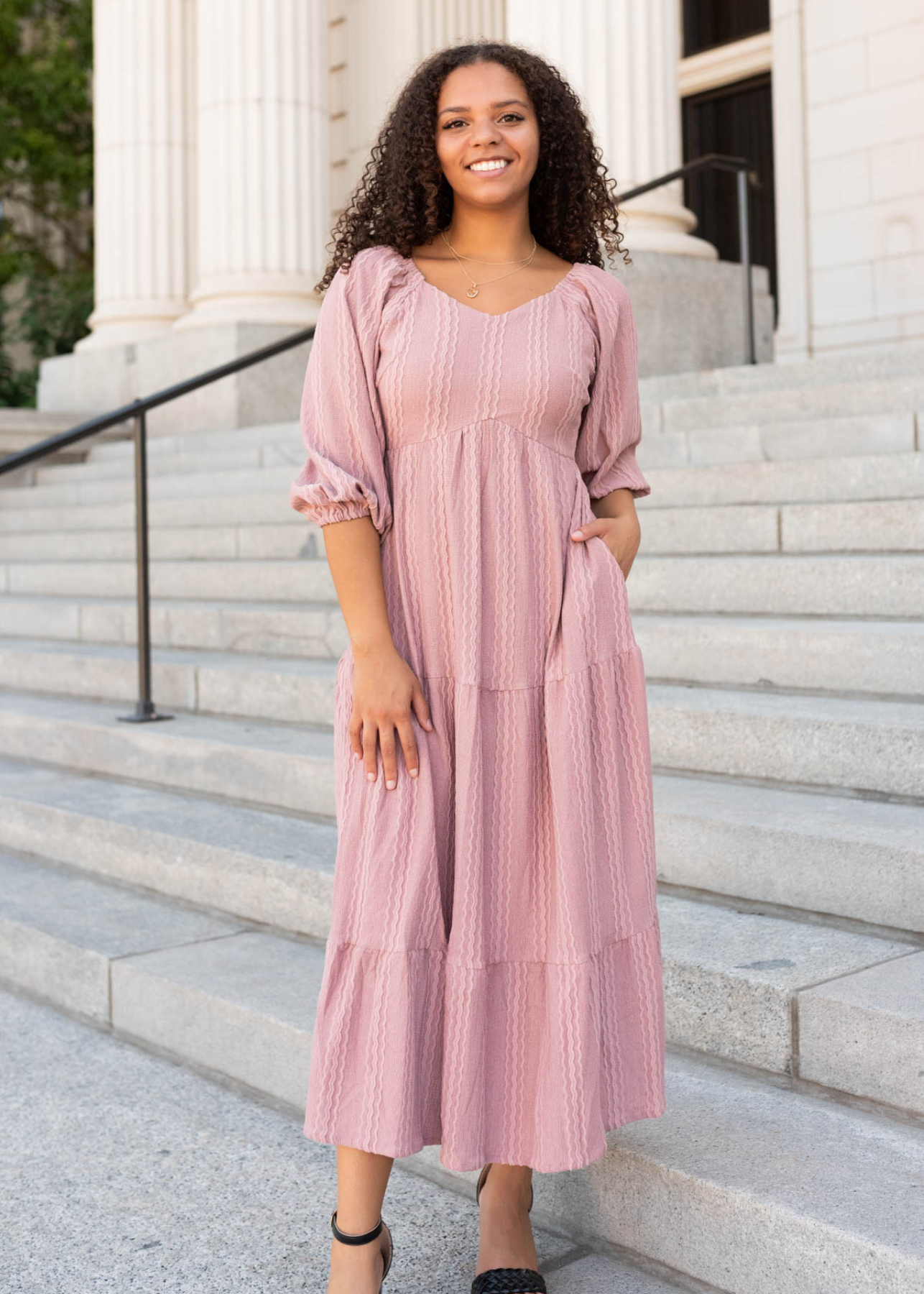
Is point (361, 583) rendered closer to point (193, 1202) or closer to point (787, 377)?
point (193, 1202)

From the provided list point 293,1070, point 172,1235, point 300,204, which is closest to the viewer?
point 172,1235

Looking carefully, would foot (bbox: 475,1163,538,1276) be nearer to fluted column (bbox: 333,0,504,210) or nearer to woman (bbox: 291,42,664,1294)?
woman (bbox: 291,42,664,1294)

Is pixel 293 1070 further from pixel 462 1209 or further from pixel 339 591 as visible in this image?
pixel 339 591

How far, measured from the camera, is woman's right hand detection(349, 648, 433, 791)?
2174mm

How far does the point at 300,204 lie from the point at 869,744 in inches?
324

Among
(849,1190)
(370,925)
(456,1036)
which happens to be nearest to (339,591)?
(370,925)

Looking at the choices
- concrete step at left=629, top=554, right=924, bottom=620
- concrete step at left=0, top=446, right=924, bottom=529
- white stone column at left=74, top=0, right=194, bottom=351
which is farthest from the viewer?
white stone column at left=74, top=0, right=194, bottom=351

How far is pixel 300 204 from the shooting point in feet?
34.7

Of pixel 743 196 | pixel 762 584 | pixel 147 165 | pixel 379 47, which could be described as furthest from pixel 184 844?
pixel 379 47

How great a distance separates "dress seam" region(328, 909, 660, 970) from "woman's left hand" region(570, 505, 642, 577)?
603mm

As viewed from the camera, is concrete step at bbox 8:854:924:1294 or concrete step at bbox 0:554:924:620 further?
concrete step at bbox 0:554:924:620

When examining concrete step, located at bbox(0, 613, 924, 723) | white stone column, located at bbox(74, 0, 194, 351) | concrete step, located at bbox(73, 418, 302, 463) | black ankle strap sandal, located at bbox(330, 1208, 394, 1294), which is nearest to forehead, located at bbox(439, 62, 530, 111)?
black ankle strap sandal, located at bbox(330, 1208, 394, 1294)

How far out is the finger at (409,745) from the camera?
2172mm

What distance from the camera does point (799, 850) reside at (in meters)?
3.17
